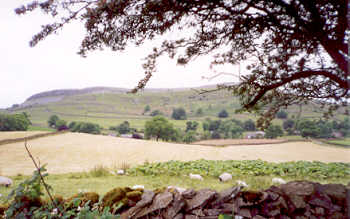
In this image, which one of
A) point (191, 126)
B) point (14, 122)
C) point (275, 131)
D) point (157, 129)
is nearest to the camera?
point (14, 122)

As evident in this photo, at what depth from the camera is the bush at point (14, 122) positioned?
6.52m

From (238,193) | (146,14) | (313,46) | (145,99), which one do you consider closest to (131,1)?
(146,14)

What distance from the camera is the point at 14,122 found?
6594 millimetres

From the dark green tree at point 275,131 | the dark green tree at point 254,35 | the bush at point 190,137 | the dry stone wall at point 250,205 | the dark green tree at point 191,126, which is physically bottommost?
the bush at point 190,137

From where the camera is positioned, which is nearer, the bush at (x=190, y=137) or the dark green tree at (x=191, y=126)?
the bush at (x=190, y=137)

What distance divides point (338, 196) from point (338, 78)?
4.58 ft

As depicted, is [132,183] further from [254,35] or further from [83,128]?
[83,128]

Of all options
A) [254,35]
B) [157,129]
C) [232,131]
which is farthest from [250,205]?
[232,131]

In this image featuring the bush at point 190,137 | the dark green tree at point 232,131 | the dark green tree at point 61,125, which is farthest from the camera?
the bush at point 190,137

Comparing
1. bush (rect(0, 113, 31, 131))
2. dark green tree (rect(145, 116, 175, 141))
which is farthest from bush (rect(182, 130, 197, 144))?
bush (rect(0, 113, 31, 131))

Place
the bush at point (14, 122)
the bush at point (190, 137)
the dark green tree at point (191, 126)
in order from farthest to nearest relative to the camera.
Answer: the dark green tree at point (191, 126) < the bush at point (190, 137) < the bush at point (14, 122)

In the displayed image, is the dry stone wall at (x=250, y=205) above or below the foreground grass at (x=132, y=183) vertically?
above

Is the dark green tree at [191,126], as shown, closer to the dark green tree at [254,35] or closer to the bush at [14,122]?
the bush at [14,122]

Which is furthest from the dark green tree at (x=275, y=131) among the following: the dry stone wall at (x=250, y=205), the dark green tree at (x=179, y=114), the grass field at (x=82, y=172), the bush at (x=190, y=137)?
the dark green tree at (x=179, y=114)
